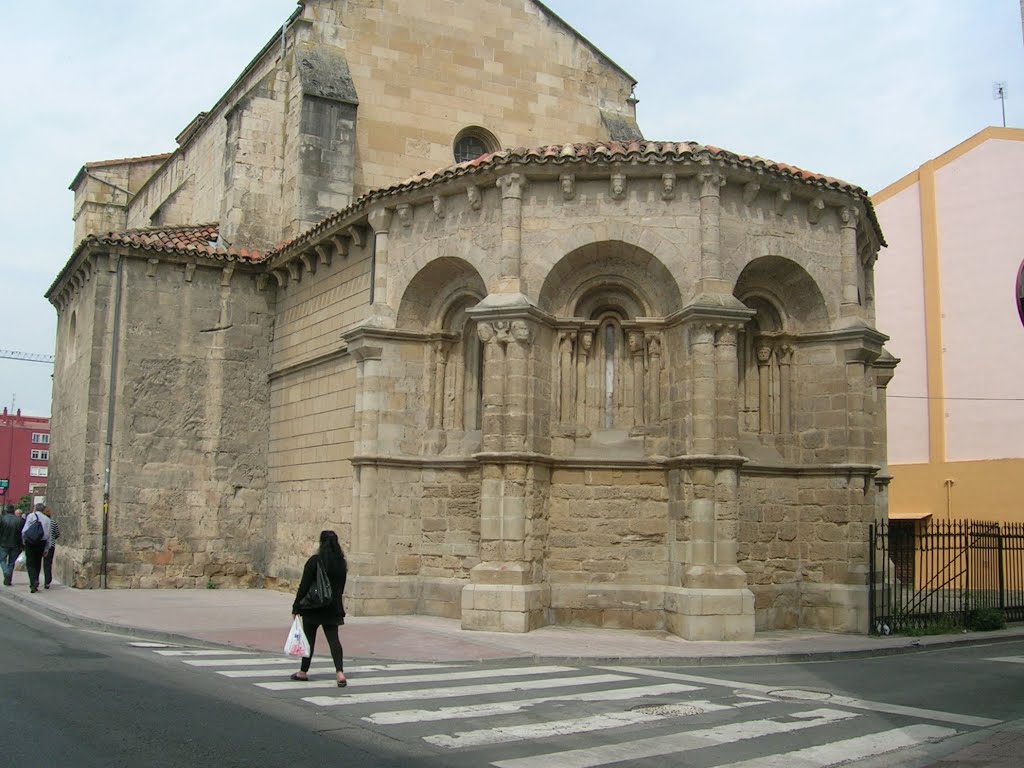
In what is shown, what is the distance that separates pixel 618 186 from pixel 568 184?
711 millimetres

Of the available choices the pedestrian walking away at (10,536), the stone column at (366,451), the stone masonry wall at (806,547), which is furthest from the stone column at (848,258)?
the pedestrian walking away at (10,536)

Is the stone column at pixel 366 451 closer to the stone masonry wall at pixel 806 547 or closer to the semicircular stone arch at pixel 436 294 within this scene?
the semicircular stone arch at pixel 436 294

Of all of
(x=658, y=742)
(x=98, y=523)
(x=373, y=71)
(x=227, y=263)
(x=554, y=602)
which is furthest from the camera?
(x=373, y=71)

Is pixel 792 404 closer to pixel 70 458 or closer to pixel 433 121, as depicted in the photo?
pixel 433 121

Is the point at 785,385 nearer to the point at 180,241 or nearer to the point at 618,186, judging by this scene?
the point at 618,186

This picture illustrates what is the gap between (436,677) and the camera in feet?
33.0

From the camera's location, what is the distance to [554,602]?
14.2 meters

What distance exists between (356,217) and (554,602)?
702 centimetres

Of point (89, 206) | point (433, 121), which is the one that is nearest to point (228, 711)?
point (433, 121)

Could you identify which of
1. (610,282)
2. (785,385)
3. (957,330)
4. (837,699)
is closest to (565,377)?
(610,282)

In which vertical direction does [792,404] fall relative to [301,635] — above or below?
above

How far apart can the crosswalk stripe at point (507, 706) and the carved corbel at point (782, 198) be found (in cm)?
767

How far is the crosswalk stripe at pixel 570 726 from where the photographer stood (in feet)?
23.6

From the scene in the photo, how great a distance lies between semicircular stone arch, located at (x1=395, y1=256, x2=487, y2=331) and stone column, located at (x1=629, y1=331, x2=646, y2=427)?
2.44 meters
